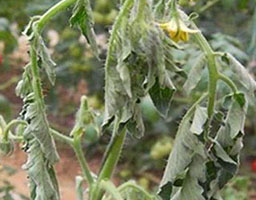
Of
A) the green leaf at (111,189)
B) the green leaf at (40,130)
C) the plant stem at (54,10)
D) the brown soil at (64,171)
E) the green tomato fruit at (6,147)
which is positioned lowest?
the brown soil at (64,171)

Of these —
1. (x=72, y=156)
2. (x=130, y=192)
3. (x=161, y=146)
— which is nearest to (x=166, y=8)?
(x=130, y=192)

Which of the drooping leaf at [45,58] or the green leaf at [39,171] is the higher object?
the drooping leaf at [45,58]

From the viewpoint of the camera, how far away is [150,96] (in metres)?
1.10

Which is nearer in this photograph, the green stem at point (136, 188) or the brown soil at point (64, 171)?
the green stem at point (136, 188)

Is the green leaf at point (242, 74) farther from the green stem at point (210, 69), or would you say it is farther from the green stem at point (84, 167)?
the green stem at point (84, 167)

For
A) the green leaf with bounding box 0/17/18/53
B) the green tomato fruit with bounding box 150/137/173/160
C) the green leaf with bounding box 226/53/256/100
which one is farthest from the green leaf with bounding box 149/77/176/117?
the green tomato fruit with bounding box 150/137/173/160

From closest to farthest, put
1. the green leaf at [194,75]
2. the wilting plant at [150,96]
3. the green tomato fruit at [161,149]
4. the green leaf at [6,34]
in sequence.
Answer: the wilting plant at [150,96] → the green leaf at [194,75] → the green leaf at [6,34] → the green tomato fruit at [161,149]

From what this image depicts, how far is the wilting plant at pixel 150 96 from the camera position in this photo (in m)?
1.03

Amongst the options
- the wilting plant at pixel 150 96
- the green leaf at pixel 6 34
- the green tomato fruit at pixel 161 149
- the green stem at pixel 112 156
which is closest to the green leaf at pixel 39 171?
the wilting plant at pixel 150 96

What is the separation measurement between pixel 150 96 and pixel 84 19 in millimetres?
147

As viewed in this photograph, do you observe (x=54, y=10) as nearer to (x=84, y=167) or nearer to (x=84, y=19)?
(x=84, y=19)

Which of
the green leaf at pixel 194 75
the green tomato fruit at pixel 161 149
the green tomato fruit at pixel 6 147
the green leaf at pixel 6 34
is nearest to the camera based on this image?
the green leaf at pixel 194 75

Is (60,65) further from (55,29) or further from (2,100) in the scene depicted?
(2,100)

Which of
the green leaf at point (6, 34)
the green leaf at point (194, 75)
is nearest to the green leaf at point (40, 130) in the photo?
the green leaf at point (194, 75)
